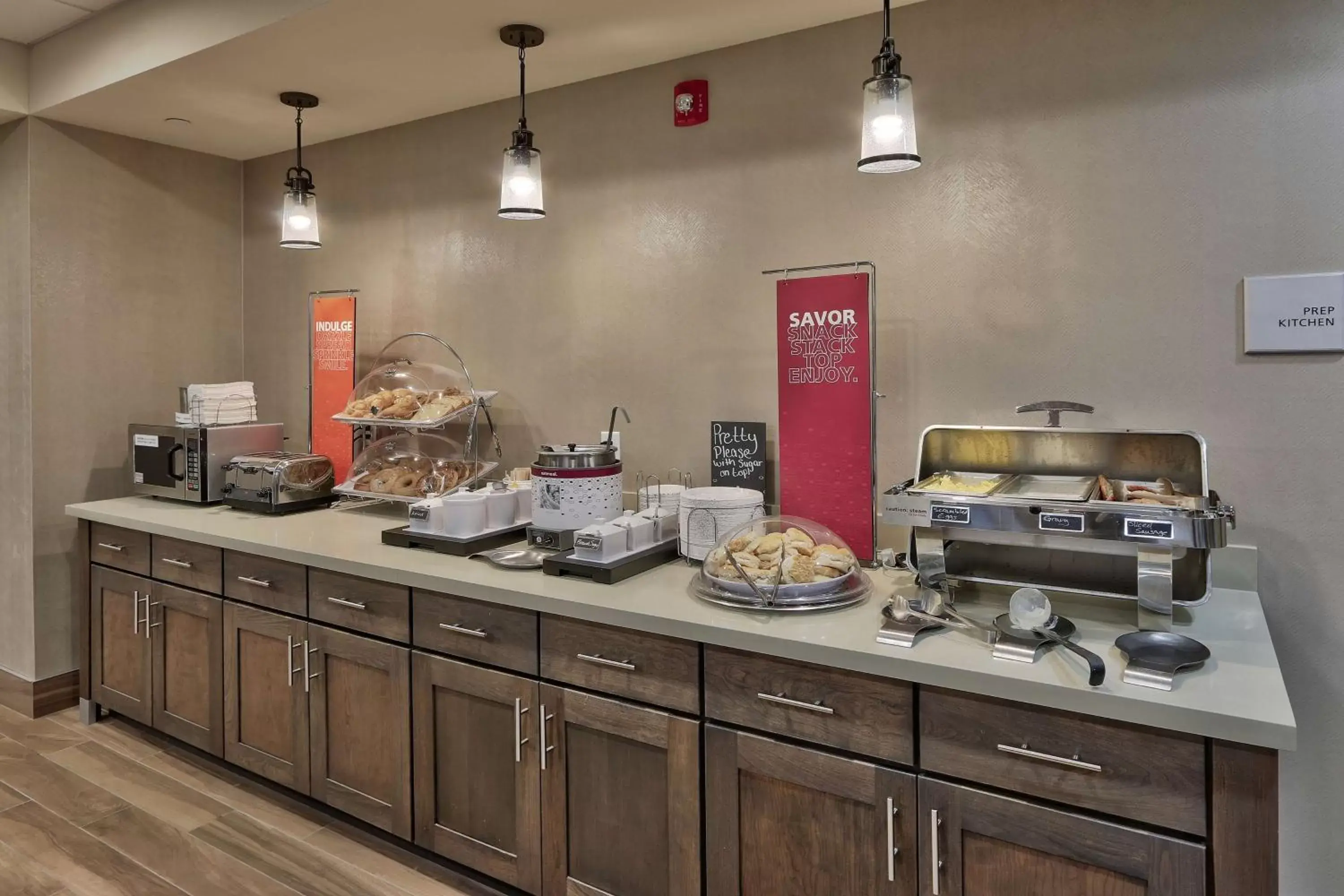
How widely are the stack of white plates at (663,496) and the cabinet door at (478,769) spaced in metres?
0.66

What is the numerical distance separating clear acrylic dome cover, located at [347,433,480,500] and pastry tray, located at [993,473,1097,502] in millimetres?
1749

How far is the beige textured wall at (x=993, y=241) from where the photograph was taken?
180 cm

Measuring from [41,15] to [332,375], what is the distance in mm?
1539

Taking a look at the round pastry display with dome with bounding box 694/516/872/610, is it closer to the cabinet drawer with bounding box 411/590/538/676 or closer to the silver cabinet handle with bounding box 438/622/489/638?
the cabinet drawer with bounding box 411/590/538/676

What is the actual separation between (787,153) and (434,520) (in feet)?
4.83

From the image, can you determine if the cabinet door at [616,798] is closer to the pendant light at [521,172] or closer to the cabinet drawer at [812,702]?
the cabinet drawer at [812,702]

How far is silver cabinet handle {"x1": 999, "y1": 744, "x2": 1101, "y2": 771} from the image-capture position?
1346mm

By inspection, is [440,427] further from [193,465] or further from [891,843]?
[891,843]

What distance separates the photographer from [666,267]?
2.64 meters

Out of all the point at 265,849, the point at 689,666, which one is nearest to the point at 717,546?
the point at 689,666

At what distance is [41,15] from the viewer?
2891 millimetres

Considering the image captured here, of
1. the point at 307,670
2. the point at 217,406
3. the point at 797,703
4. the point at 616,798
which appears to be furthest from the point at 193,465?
the point at 797,703

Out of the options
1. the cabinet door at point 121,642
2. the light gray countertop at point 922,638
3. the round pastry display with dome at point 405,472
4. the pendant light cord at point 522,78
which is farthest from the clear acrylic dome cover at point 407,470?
the pendant light cord at point 522,78

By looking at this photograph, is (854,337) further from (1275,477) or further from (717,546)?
(1275,477)
